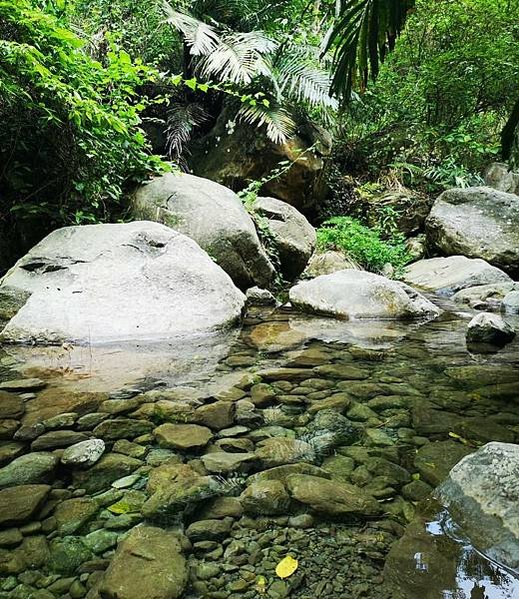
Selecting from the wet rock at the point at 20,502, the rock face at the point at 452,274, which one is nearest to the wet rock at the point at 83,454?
the wet rock at the point at 20,502

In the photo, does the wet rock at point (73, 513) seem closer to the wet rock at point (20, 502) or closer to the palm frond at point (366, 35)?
the wet rock at point (20, 502)

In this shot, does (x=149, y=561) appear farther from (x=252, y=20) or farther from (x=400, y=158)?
(x=400, y=158)

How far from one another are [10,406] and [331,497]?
1605 millimetres

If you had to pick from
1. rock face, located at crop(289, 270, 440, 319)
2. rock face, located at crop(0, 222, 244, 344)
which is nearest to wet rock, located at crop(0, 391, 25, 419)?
rock face, located at crop(0, 222, 244, 344)

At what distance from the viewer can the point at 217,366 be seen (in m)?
3.01

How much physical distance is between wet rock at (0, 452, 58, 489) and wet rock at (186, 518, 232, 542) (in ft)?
1.97

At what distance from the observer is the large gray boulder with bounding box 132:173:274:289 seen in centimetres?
485

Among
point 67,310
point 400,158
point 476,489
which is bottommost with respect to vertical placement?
point 67,310

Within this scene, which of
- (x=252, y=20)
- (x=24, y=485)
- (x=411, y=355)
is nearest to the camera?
(x=24, y=485)

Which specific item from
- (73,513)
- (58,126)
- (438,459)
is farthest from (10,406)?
(58,126)

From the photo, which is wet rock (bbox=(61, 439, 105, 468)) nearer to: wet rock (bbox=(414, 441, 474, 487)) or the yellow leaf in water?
the yellow leaf in water

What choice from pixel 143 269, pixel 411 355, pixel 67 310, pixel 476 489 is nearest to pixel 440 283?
pixel 411 355

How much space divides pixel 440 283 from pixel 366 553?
5742 millimetres

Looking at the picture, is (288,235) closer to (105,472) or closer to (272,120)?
(272,120)
